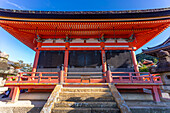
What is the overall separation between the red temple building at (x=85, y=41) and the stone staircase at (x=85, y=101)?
0.82m

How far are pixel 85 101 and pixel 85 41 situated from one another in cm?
604

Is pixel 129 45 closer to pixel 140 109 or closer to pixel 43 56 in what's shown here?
pixel 140 109

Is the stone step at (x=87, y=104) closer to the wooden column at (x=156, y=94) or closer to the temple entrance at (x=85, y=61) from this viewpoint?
the wooden column at (x=156, y=94)

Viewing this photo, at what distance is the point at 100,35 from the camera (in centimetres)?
860

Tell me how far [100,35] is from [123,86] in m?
5.20

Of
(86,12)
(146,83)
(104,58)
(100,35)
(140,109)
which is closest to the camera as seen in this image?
(140,109)

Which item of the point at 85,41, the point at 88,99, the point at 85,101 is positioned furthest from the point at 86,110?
the point at 85,41

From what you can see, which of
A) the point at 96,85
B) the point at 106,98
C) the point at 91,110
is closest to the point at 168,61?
the point at 106,98

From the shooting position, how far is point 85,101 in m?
4.18

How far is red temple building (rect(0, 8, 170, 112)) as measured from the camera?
662 cm

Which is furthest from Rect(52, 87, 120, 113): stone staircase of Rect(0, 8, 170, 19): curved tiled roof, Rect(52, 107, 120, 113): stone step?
Rect(0, 8, 170, 19): curved tiled roof

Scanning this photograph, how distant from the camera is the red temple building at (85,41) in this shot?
6.62m

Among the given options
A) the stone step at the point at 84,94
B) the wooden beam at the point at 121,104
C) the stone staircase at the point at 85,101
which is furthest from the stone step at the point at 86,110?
the stone step at the point at 84,94

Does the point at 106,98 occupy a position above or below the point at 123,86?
below
